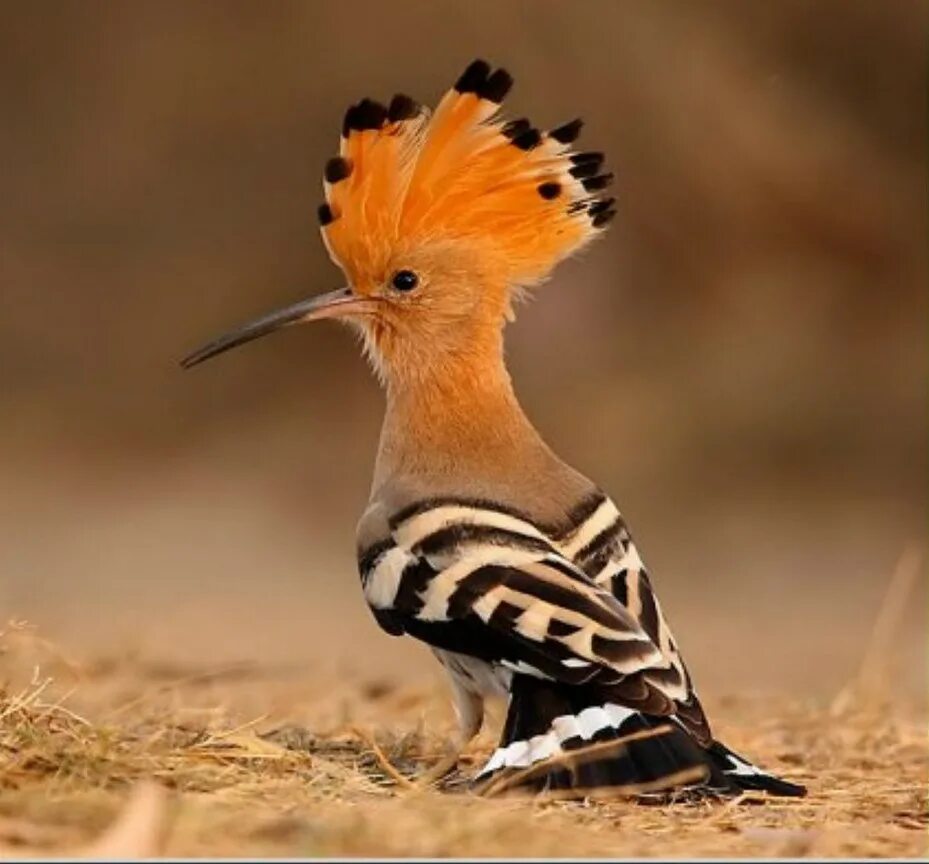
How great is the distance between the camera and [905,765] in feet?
15.7

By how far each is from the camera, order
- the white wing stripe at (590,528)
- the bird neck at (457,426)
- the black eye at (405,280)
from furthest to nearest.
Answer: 1. the black eye at (405,280)
2. the bird neck at (457,426)
3. the white wing stripe at (590,528)

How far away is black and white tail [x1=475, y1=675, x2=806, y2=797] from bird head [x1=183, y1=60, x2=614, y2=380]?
96cm

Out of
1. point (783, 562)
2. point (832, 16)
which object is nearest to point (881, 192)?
point (832, 16)

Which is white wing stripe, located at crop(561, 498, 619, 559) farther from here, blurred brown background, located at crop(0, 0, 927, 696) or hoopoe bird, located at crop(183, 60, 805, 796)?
blurred brown background, located at crop(0, 0, 927, 696)

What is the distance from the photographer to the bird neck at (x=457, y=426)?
177 inches

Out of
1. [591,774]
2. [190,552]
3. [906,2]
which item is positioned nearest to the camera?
[591,774]

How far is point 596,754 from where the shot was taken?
3914 mm

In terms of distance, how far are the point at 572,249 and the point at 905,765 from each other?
115 cm

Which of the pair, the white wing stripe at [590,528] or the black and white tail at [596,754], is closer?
the black and white tail at [596,754]

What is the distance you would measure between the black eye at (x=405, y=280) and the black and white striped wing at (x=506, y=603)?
64 centimetres

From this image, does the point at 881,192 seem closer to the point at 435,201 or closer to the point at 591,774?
the point at 435,201

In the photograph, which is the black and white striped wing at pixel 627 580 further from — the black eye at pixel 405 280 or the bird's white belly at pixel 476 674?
the black eye at pixel 405 280

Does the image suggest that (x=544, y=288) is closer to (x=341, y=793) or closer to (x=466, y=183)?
(x=466, y=183)

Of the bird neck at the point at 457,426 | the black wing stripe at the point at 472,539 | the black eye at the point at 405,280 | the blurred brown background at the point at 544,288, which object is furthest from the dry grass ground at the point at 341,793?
the blurred brown background at the point at 544,288
